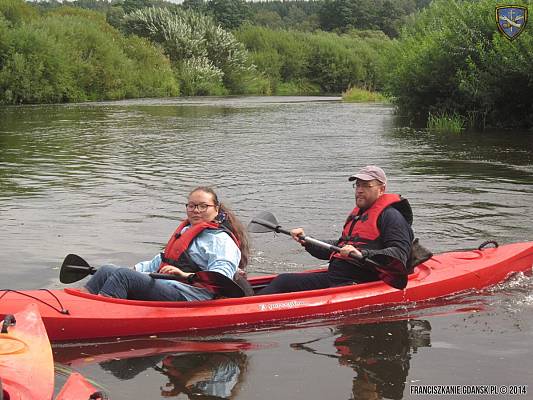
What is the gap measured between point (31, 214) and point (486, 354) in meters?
6.13

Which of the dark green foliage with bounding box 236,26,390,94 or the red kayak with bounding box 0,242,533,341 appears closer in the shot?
the red kayak with bounding box 0,242,533,341

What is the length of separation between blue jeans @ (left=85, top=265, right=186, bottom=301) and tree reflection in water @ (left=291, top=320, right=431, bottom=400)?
95cm

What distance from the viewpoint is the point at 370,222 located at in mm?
5875

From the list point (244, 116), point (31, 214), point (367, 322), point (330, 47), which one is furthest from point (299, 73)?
point (367, 322)

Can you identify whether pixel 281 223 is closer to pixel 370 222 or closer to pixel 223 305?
pixel 370 222

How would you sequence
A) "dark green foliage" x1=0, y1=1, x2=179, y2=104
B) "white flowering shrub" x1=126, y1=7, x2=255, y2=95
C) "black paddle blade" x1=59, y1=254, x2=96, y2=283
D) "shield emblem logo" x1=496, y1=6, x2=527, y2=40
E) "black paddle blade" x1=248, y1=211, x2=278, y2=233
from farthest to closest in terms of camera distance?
"white flowering shrub" x1=126, y1=7, x2=255, y2=95, "dark green foliage" x1=0, y1=1, x2=179, y2=104, "shield emblem logo" x1=496, y1=6, x2=527, y2=40, "black paddle blade" x1=248, y1=211, x2=278, y2=233, "black paddle blade" x1=59, y1=254, x2=96, y2=283

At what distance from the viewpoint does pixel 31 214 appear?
30.6 ft

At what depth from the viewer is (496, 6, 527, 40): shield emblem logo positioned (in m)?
17.8

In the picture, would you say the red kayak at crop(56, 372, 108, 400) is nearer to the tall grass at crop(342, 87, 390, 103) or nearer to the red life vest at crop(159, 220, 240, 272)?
the red life vest at crop(159, 220, 240, 272)

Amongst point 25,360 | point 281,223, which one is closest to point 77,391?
point 25,360

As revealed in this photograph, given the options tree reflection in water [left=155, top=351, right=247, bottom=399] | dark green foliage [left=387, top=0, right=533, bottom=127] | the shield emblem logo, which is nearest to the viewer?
tree reflection in water [left=155, top=351, right=247, bottom=399]

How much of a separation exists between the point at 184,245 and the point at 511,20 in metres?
14.8

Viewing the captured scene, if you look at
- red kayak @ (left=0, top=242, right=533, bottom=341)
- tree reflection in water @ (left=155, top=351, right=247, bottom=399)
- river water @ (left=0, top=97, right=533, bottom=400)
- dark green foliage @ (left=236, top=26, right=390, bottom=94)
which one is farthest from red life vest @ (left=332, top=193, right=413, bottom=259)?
dark green foliage @ (left=236, top=26, right=390, bottom=94)

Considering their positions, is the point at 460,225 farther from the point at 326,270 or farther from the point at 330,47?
the point at 330,47
